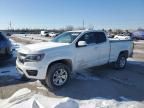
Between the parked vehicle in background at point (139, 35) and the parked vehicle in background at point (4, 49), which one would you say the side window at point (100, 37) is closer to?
the parked vehicle in background at point (4, 49)

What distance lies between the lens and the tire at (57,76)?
6.48 meters

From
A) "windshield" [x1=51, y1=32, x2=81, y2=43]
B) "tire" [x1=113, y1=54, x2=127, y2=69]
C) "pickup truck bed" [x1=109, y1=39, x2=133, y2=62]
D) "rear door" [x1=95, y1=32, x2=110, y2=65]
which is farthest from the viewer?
"tire" [x1=113, y1=54, x2=127, y2=69]

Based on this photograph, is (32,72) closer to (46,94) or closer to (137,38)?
(46,94)

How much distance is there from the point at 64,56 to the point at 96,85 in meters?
1.40

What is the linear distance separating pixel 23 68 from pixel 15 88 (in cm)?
78

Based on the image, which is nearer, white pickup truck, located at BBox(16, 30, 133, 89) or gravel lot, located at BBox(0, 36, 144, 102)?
gravel lot, located at BBox(0, 36, 144, 102)

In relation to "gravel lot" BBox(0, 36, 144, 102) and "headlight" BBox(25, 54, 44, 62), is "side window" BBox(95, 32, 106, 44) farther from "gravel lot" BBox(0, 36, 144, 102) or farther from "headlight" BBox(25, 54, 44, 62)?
"headlight" BBox(25, 54, 44, 62)

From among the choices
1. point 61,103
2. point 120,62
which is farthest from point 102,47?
point 61,103

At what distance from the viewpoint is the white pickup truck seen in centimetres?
633

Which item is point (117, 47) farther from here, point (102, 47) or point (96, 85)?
point (96, 85)

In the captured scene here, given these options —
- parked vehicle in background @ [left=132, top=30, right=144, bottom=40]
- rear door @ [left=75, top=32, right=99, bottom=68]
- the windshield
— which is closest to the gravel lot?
rear door @ [left=75, top=32, right=99, bottom=68]

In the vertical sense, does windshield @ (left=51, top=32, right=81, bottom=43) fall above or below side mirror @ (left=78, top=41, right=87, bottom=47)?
above

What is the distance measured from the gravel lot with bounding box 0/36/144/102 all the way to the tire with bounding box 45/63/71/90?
18cm

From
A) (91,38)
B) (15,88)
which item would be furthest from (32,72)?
(91,38)
